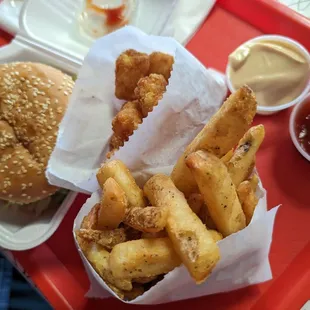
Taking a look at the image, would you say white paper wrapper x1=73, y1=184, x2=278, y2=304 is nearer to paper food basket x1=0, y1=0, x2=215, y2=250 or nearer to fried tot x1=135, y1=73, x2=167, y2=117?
fried tot x1=135, y1=73, x2=167, y2=117

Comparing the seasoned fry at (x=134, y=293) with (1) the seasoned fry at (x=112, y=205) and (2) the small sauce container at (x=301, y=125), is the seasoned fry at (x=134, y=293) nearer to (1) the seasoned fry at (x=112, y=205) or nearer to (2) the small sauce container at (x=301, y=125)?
(1) the seasoned fry at (x=112, y=205)

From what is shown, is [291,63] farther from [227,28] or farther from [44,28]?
[44,28]

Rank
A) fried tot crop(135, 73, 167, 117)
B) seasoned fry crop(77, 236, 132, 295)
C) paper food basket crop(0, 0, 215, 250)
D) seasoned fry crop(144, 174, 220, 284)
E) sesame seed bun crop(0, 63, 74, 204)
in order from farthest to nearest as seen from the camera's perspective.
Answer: paper food basket crop(0, 0, 215, 250), sesame seed bun crop(0, 63, 74, 204), fried tot crop(135, 73, 167, 117), seasoned fry crop(77, 236, 132, 295), seasoned fry crop(144, 174, 220, 284)

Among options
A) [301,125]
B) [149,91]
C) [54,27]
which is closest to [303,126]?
[301,125]

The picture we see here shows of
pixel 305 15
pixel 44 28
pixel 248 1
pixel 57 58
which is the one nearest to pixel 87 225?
pixel 57 58

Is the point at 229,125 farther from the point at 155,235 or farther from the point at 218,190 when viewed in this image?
the point at 155,235

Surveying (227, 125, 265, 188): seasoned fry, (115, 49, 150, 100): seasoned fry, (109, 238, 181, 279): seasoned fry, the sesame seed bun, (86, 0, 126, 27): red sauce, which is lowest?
the sesame seed bun

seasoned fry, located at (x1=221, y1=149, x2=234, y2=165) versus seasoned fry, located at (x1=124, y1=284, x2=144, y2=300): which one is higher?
seasoned fry, located at (x1=221, y1=149, x2=234, y2=165)

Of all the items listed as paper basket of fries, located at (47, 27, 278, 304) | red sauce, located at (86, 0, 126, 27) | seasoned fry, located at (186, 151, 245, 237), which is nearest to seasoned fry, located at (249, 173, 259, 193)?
paper basket of fries, located at (47, 27, 278, 304)
